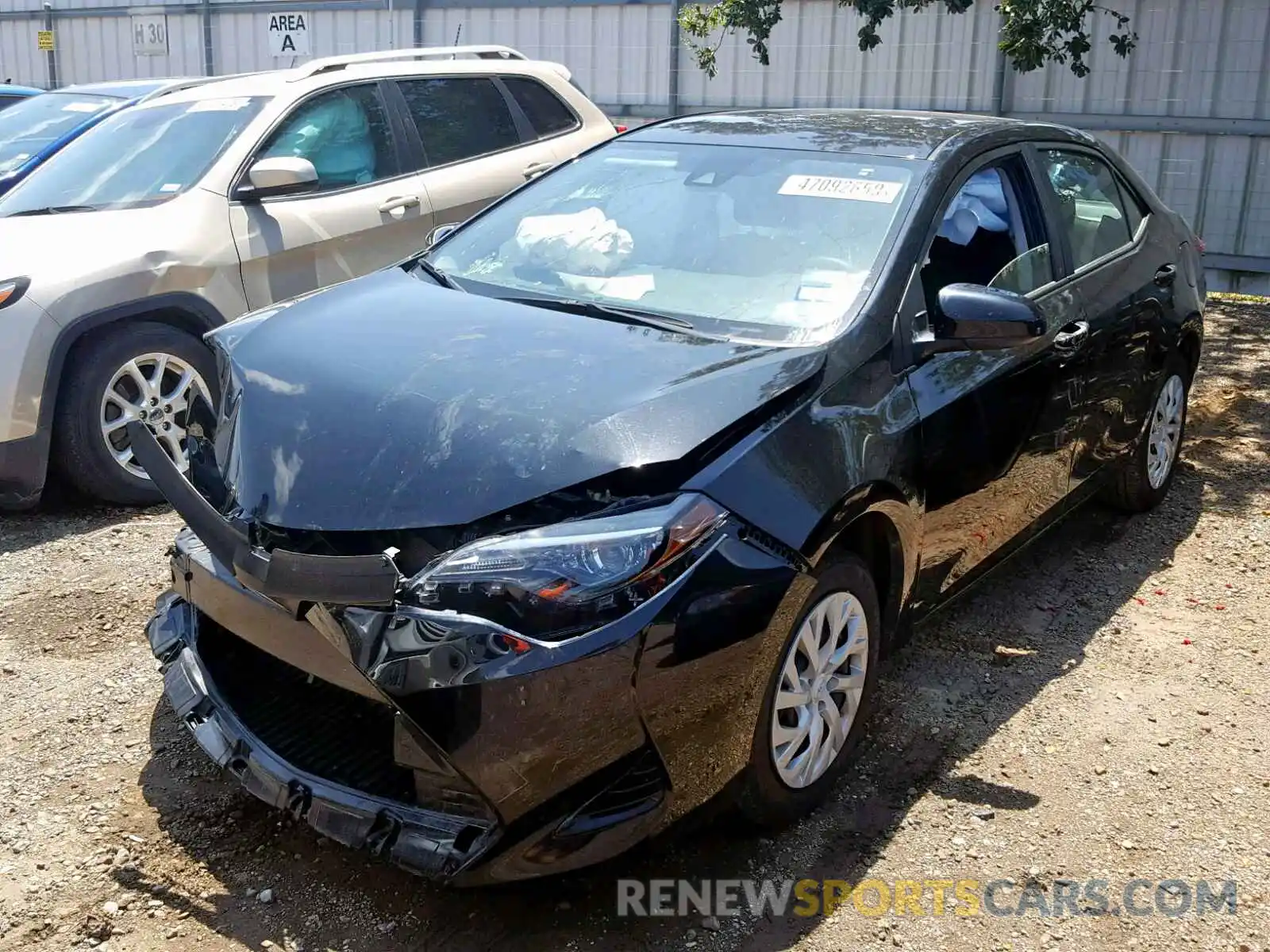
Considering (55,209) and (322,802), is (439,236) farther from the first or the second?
(55,209)

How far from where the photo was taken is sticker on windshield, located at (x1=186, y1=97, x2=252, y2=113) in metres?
6.16

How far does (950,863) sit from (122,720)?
7.86 feet

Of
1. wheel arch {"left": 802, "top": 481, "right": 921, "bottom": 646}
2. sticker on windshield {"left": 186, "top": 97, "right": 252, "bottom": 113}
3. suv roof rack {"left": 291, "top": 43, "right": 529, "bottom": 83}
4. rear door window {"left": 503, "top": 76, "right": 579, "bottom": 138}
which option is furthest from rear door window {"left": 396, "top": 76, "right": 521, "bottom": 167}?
wheel arch {"left": 802, "top": 481, "right": 921, "bottom": 646}

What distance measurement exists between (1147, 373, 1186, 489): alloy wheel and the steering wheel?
7.61 ft

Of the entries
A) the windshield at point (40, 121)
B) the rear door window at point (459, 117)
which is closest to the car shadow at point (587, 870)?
the rear door window at point (459, 117)

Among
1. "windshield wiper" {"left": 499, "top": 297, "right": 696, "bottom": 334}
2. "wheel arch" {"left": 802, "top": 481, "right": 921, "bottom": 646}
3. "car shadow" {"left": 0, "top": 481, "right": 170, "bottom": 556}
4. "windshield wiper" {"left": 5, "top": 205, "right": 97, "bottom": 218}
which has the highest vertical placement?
"windshield wiper" {"left": 499, "top": 297, "right": 696, "bottom": 334}

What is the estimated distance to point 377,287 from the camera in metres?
3.85

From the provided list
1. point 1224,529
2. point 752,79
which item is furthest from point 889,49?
point 1224,529

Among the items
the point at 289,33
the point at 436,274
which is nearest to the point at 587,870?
the point at 436,274

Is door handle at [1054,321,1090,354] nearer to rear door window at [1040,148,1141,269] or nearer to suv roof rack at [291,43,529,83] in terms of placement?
rear door window at [1040,148,1141,269]

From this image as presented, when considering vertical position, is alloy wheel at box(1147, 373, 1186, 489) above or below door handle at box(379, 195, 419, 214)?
below

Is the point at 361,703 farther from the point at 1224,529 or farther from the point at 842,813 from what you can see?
the point at 1224,529

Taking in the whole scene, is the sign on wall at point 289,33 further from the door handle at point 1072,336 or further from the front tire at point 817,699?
the front tire at point 817,699

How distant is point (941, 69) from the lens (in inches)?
439
